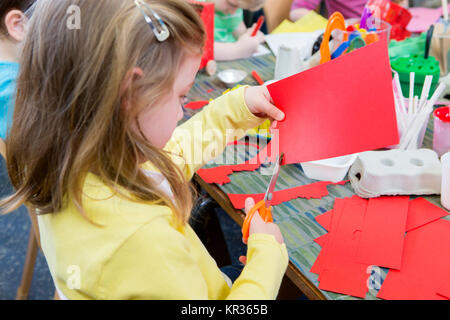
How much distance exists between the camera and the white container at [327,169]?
0.80 metres

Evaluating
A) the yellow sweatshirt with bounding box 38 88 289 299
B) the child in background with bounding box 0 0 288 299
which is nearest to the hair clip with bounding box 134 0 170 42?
the child in background with bounding box 0 0 288 299

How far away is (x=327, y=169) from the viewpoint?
0.81 metres

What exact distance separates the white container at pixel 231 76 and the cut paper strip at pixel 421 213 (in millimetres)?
604

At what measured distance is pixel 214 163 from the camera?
2.88 feet

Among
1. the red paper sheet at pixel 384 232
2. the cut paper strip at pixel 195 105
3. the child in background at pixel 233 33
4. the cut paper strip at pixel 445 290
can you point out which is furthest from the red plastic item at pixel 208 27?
the cut paper strip at pixel 445 290

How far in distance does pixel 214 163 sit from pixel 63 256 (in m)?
0.42

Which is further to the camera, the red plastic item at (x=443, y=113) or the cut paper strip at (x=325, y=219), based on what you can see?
the red plastic item at (x=443, y=113)

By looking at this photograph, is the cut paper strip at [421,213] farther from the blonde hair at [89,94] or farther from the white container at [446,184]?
the blonde hair at [89,94]

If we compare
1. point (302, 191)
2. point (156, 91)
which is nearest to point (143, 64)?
point (156, 91)

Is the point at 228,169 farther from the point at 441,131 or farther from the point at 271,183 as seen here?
the point at 441,131

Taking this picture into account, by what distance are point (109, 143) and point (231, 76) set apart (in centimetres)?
71

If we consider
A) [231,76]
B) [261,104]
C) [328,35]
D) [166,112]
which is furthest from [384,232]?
[231,76]

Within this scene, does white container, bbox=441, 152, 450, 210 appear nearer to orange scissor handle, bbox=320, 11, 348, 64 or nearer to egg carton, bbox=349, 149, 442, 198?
egg carton, bbox=349, 149, 442, 198
